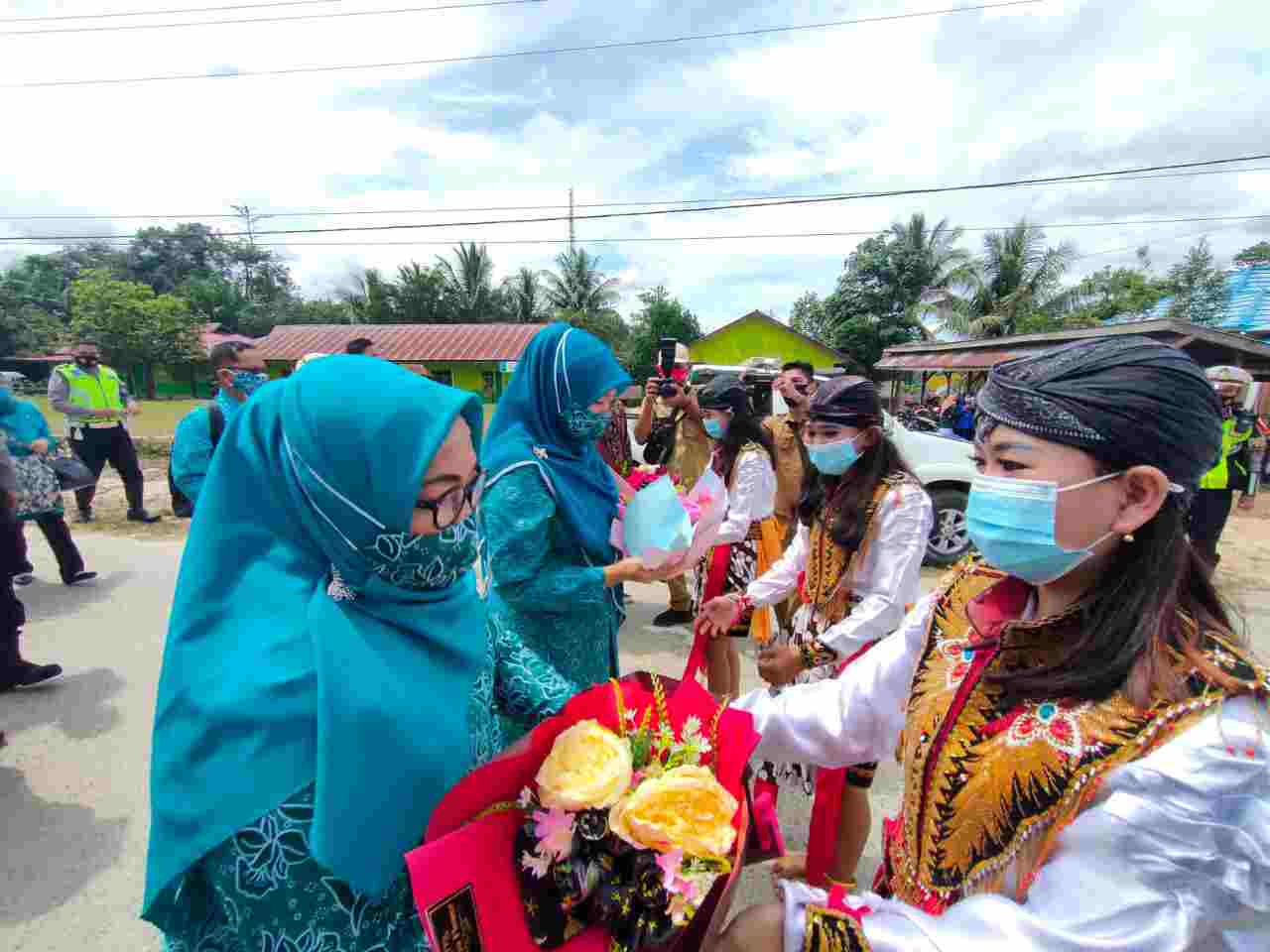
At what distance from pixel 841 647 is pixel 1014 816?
3.60 feet

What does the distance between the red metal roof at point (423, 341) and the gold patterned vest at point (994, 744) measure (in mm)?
25280

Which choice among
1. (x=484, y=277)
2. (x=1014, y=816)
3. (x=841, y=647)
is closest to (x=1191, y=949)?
(x=1014, y=816)

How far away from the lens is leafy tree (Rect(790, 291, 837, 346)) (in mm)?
27562

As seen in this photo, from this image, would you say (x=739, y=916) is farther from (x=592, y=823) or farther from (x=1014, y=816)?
(x=1014, y=816)

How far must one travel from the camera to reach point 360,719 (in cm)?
99

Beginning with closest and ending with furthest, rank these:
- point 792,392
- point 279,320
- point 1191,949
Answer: point 1191,949, point 792,392, point 279,320

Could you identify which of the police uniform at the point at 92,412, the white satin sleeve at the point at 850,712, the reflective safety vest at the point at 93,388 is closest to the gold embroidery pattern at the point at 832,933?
the white satin sleeve at the point at 850,712

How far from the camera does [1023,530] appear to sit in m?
1.03

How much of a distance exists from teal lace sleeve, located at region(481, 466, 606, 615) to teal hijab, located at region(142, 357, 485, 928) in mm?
641

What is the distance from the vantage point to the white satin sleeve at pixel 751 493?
3.54 meters

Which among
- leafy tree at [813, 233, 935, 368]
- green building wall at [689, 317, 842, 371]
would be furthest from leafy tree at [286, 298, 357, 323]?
leafy tree at [813, 233, 935, 368]

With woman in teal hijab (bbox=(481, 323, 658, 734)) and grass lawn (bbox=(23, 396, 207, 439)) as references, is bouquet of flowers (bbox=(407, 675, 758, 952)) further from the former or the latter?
grass lawn (bbox=(23, 396, 207, 439))

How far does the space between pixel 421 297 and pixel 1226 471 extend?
3610 cm

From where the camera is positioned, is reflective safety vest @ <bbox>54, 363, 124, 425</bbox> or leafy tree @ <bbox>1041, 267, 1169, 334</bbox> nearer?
reflective safety vest @ <bbox>54, 363, 124, 425</bbox>
